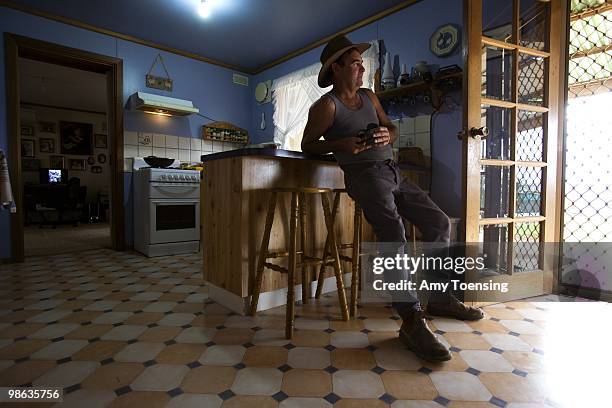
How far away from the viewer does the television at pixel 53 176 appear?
7.04 meters

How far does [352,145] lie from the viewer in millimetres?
1613

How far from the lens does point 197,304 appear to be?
6.72 ft

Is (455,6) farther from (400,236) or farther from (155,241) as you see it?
(155,241)

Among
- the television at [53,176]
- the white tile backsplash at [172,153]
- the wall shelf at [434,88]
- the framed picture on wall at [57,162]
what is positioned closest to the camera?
the wall shelf at [434,88]

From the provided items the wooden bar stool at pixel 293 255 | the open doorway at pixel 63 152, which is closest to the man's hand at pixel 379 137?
the wooden bar stool at pixel 293 255

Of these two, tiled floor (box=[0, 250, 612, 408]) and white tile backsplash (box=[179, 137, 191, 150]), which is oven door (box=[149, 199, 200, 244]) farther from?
tiled floor (box=[0, 250, 612, 408])

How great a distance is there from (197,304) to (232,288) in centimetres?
31

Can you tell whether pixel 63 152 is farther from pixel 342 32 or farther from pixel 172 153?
pixel 342 32

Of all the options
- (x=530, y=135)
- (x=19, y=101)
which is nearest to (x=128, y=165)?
(x=19, y=101)

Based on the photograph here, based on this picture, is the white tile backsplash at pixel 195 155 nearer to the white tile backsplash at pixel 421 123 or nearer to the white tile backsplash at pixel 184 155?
the white tile backsplash at pixel 184 155

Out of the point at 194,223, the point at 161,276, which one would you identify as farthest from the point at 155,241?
the point at 161,276

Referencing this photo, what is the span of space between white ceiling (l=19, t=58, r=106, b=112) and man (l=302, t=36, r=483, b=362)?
5419 mm

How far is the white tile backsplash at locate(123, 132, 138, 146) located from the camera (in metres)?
3.84

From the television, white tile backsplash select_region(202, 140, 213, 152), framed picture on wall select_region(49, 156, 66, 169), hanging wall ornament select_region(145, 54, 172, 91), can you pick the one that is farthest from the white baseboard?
framed picture on wall select_region(49, 156, 66, 169)
